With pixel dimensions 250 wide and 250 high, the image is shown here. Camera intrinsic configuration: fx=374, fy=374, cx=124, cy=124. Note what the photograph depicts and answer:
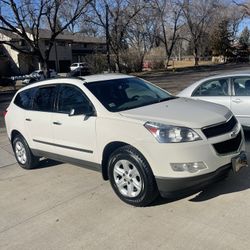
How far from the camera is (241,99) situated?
7.16 m

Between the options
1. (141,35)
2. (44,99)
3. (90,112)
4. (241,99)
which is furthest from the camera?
(141,35)

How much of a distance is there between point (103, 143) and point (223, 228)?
72.5 inches

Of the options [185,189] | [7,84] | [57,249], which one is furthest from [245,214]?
[7,84]

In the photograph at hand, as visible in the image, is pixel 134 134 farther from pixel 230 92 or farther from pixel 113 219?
pixel 230 92

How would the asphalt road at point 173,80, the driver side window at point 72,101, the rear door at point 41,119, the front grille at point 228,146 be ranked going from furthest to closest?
the asphalt road at point 173,80, the rear door at point 41,119, the driver side window at point 72,101, the front grille at point 228,146

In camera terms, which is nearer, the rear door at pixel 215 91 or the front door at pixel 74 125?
the front door at pixel 74 125

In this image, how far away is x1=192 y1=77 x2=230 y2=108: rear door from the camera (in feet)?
24.3

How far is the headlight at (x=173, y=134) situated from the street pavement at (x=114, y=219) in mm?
846

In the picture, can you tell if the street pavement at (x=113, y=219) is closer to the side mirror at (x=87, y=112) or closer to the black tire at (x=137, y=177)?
the black tire at (x=137, y=177)

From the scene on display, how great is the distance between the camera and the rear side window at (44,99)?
5.87 m

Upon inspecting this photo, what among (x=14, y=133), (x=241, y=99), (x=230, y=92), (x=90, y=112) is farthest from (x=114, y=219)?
(x=230, y=92)

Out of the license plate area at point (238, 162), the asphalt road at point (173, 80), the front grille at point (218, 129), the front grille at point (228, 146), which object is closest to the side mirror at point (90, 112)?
the front grille at point (218, 129)

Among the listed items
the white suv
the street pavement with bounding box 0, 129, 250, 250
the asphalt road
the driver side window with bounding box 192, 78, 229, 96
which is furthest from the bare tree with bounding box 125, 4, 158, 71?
the street pavement with bounding box 0, 129, 250, 250

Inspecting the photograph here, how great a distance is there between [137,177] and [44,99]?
2356mm
